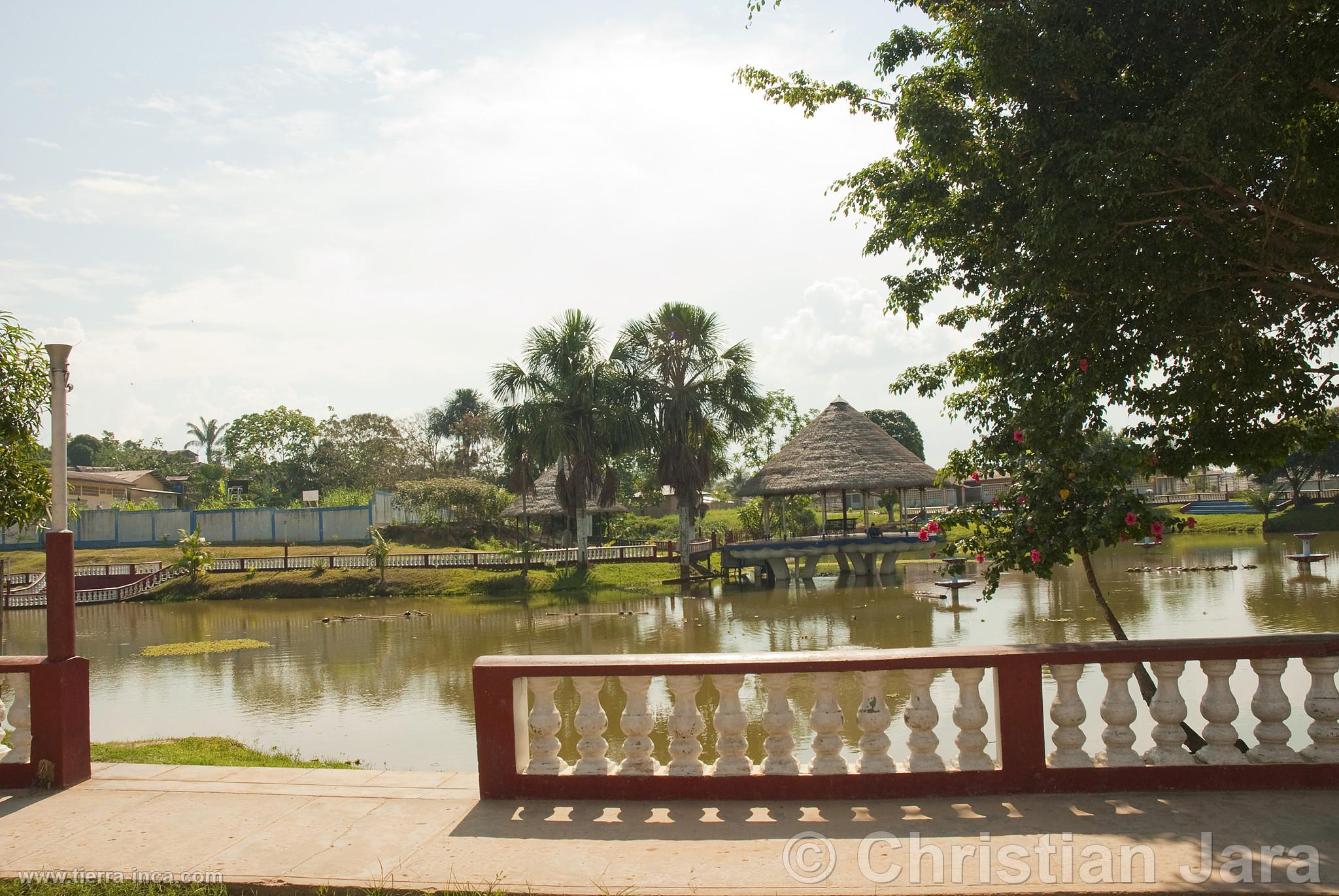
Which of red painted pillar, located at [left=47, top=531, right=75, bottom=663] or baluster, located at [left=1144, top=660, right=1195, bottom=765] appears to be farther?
red painted pillar, located at [left=47, top=531, right=75, bottom=663]

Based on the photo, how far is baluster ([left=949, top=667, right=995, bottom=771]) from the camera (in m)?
4.84

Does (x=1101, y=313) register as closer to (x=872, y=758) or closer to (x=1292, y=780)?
(x=1292, y=780)

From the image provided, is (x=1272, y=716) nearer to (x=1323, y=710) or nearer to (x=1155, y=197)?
(x=1323, y=710)

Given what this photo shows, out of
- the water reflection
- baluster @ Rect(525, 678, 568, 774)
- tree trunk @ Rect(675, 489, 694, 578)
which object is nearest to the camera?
baluster @ Rect(525, 678, 568, 774)

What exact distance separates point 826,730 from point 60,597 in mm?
4622

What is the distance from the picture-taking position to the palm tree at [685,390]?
1257 inches

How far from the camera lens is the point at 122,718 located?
12.6m

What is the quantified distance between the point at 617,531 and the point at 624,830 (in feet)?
140

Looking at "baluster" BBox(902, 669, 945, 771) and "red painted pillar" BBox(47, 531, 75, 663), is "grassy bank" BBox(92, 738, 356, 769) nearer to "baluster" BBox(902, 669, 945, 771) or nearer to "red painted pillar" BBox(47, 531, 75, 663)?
"red painted pillar" BBox(47, 531, 75, 663)

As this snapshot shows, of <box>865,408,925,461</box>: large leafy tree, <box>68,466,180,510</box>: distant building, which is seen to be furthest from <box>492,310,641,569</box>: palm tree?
<box>865,408,925,461</box>: large leafy tree

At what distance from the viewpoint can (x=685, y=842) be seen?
4391 millimetres

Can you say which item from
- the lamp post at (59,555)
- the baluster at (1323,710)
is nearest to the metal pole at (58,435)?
the lamp post at (59,555)

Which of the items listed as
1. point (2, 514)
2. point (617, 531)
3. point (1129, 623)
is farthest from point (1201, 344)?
point (617, 531)

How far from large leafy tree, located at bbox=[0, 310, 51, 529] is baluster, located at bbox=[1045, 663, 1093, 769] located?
6.72 meters
